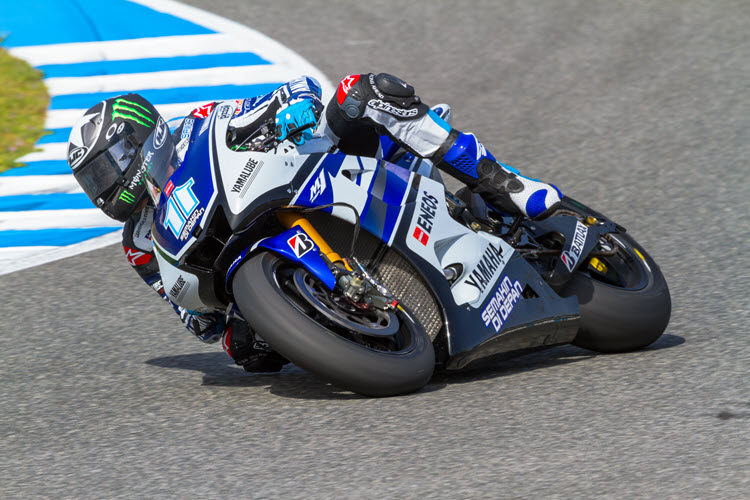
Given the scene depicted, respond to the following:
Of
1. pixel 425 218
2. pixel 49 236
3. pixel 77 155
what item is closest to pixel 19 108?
pixel 49 236

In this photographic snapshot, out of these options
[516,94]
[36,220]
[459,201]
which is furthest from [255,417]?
[516,94]

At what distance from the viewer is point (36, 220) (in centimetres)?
750

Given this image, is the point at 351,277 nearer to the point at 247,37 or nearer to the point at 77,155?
the point at 77,155

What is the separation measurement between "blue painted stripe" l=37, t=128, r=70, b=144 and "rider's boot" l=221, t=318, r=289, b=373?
4.93 metres

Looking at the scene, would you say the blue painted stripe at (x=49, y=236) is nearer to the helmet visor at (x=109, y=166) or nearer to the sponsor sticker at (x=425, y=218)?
the helmet visor at (x=109, y=166)

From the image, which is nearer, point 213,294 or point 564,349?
point 213,294

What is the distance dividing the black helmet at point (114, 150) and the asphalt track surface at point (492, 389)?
Result: 35.9 inches

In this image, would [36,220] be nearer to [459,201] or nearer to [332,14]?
[459,201]

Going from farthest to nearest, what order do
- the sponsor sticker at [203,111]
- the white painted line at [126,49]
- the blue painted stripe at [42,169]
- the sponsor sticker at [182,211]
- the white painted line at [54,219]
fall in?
the white painted line at [126,49] < the blue painted stripe at [42,169] < the white painted line at [54,219] < the sponsor sticker at [203,111] < the sponsor sticker at [182,211]

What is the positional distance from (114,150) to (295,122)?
0.75 meters

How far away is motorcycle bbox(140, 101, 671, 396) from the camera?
383cm

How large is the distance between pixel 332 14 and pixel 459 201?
23.8 ft

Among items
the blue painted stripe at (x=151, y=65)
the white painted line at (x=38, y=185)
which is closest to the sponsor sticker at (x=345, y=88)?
the white painted line at (x=38, y=185)

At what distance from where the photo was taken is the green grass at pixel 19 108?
8.86 m
